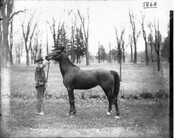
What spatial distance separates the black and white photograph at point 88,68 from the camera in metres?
2.79

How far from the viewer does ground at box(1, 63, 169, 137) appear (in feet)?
8.87

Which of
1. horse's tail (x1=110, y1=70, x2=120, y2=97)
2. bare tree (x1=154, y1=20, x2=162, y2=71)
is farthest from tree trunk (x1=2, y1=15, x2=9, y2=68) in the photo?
A: bare tree (x1=154, y1=20, x2=162, y2=71)

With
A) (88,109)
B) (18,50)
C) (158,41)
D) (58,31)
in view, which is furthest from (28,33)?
Answer: (158,41)

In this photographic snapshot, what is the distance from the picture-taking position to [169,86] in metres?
2.81

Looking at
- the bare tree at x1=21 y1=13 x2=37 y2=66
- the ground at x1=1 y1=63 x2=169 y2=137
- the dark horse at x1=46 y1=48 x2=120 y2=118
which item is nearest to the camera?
the ground at x1=1 y1=63 x2=169 y2=137

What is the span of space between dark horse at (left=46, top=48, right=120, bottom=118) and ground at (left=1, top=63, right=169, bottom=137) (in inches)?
3.2

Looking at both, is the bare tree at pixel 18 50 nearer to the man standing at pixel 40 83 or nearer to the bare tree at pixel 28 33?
the bare tree at pixel 28 33

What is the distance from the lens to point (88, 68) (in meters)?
2.88

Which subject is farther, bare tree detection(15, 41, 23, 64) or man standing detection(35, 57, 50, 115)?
bare tree detection(15, 41, 23, 64)

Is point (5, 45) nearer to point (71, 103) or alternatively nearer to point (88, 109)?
point (71, 103)

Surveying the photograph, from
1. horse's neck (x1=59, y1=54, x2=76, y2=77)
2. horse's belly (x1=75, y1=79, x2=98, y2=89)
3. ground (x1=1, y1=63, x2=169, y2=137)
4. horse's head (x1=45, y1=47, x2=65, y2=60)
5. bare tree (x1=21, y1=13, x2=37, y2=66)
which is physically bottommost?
ground (x1=1, y1=63, x2=169, y2=137)

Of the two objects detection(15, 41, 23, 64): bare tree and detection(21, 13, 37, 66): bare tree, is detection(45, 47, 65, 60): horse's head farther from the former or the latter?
detection(15, 41, 23, 64): bare tree

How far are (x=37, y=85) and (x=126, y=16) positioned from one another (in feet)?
4.87

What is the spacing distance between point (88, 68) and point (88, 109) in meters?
0.55
